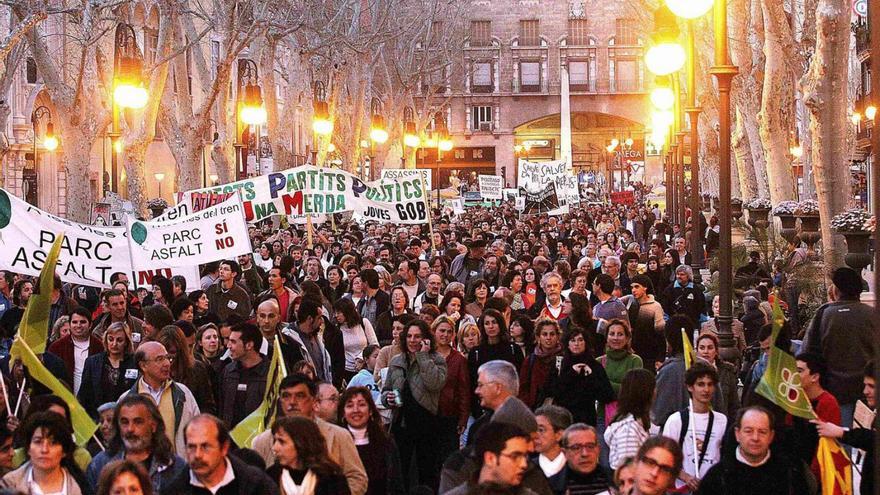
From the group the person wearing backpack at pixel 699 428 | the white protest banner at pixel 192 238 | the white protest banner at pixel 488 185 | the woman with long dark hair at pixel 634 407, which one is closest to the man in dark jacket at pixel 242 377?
the woman with long dark hair at pixel 634 407

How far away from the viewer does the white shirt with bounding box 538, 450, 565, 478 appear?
7195 mm

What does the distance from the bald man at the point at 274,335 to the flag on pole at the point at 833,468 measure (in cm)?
403

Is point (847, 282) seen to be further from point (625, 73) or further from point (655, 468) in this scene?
point (625, 73)

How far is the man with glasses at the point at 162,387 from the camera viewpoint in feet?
28.1

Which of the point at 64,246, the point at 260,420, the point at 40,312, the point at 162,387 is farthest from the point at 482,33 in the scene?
the point at 260,420

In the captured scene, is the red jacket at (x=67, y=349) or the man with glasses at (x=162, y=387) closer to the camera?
the man with glasses at (x=162, y=387)

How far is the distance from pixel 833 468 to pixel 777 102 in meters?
17.7

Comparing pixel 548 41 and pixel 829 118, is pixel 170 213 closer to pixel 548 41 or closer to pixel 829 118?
pixel 829 118

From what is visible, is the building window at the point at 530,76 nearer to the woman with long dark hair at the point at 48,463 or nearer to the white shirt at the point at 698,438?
the white shirt at the point at 698,438

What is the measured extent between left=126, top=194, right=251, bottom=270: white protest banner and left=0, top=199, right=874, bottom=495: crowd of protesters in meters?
0.27

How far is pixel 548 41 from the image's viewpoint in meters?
102

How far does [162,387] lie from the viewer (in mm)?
8672

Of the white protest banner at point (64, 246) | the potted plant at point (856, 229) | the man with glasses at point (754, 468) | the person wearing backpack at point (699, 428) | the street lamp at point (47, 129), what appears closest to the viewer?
the man with glasses at point (754, 468)

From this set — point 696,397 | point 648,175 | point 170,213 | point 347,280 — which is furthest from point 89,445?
point 648,175
